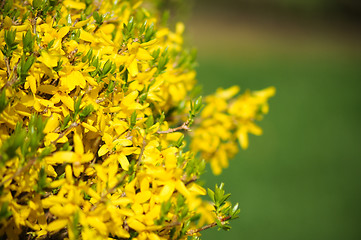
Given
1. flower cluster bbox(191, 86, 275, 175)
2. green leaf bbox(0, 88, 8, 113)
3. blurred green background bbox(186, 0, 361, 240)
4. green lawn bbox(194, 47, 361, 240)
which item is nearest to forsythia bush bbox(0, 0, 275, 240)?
green leaf bbox(0, 88, 8, 113)

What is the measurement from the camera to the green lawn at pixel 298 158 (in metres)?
4.76

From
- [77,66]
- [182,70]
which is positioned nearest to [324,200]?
[182,70]

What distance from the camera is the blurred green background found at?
493 centimetres

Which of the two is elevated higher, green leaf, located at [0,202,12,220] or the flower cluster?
the flower cluster

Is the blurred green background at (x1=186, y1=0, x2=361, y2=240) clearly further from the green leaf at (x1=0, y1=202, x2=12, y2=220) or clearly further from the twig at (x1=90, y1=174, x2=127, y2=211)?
the green leaf at (x1=0, y1=202, x2=12, y2=220)

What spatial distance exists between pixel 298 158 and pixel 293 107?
88.0 inches

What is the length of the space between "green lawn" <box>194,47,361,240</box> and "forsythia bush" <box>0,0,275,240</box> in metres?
2.83

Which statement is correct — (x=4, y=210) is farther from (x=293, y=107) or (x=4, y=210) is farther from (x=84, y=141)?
(x=293, y=107)

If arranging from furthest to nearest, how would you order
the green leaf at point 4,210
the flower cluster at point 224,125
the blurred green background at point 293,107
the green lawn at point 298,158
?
the blurred green background at point 293,107 < the green lawn at point 298,158 < the flower cluster at point 224,125 < the green leaf at point 4,210

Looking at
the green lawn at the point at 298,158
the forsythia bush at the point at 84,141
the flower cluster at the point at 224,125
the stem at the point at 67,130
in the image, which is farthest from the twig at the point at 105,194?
the green lawn at the point at 298,158

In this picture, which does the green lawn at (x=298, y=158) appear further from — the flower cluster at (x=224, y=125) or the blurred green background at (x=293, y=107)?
the flower cluster at (x=224, y=125)

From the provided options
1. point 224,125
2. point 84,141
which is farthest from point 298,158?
point 84,141

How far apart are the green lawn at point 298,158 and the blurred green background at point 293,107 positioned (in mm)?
16

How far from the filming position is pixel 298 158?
6465 mm
